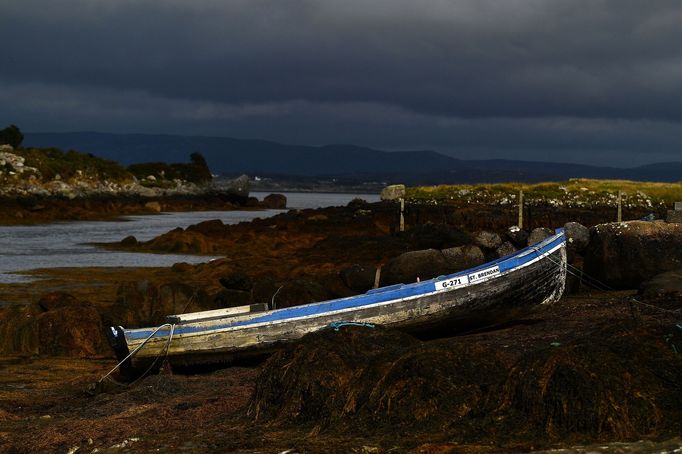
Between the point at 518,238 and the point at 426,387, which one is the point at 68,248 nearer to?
the point at 518,238

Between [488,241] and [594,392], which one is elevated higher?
[488,241]

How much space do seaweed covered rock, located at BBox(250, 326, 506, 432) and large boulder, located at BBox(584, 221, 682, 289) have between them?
1230cm

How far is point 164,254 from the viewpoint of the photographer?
3816 centimetres

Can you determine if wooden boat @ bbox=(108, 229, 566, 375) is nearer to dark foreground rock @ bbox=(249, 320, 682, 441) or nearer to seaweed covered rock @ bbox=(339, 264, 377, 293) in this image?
dark foreground rock @ bbox=(249, 320, 682, 441)

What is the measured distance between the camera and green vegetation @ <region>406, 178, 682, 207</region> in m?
57.9

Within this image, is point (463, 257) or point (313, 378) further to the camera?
point (463, 257)

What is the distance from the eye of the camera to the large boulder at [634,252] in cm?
2006

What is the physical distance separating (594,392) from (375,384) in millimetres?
2419

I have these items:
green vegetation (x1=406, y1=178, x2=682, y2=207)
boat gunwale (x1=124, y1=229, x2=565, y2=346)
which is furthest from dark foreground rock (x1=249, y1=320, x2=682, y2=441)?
green vegetation (x1=406, y1=178, x2=682, y2=207)

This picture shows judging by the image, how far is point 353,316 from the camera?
551 inches

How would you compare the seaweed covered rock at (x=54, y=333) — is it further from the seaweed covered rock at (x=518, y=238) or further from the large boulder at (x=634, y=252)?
the seaweed covered rock at (x=518, y=238)

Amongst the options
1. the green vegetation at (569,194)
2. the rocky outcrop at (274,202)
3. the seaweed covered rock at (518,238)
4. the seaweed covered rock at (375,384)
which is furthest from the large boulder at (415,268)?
the rocky outcrop at (274,202)

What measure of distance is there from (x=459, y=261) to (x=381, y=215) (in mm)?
27710

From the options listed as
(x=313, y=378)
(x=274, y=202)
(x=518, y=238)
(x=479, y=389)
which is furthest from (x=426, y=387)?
(x=274, y=202)
